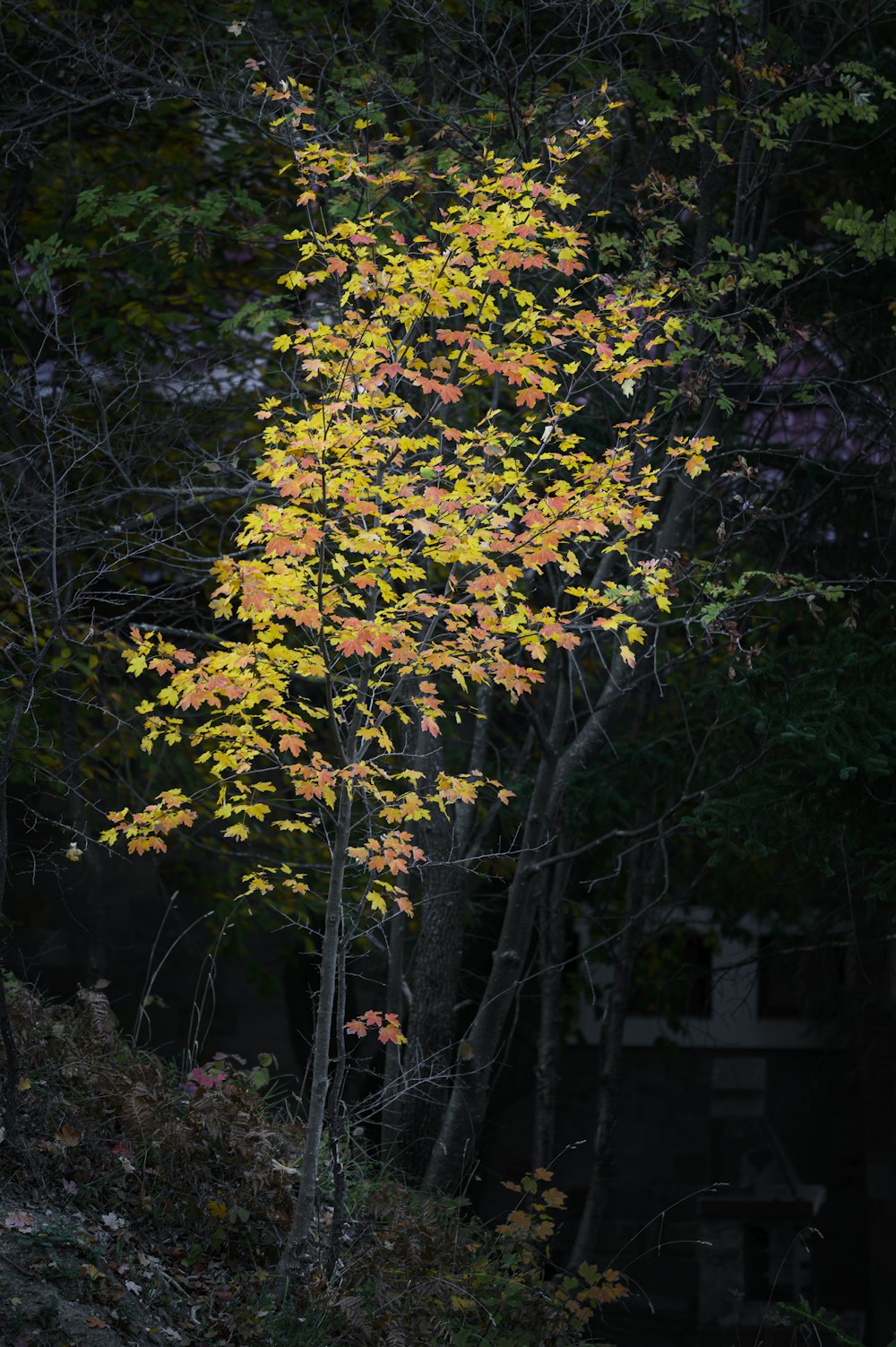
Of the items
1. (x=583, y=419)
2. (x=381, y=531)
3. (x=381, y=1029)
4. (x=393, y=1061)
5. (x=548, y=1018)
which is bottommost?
(x=548, y=1018)

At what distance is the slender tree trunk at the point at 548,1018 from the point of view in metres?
11.5

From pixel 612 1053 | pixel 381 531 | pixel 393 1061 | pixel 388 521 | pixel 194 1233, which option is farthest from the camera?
pixel 612 1053

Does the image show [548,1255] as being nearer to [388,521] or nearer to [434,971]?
[434,971]

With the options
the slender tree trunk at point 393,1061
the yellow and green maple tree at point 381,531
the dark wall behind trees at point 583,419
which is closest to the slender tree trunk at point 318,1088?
the yellow and green maple tree at point 381,531

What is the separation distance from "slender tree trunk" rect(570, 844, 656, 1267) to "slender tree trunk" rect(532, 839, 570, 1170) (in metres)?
0.40

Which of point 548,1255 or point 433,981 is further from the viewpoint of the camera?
point 433,981

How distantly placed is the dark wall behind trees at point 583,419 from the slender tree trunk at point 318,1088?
3.80 feet

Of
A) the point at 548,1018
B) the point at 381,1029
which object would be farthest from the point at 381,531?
the point at 548,1018

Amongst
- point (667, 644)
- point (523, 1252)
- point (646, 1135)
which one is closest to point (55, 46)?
point (667, 644)

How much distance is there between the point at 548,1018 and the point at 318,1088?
5788 millimetres

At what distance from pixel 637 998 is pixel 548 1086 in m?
4.45

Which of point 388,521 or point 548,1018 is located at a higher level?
point 388,521

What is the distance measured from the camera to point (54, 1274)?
17.9 ft

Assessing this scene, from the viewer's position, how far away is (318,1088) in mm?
6312
